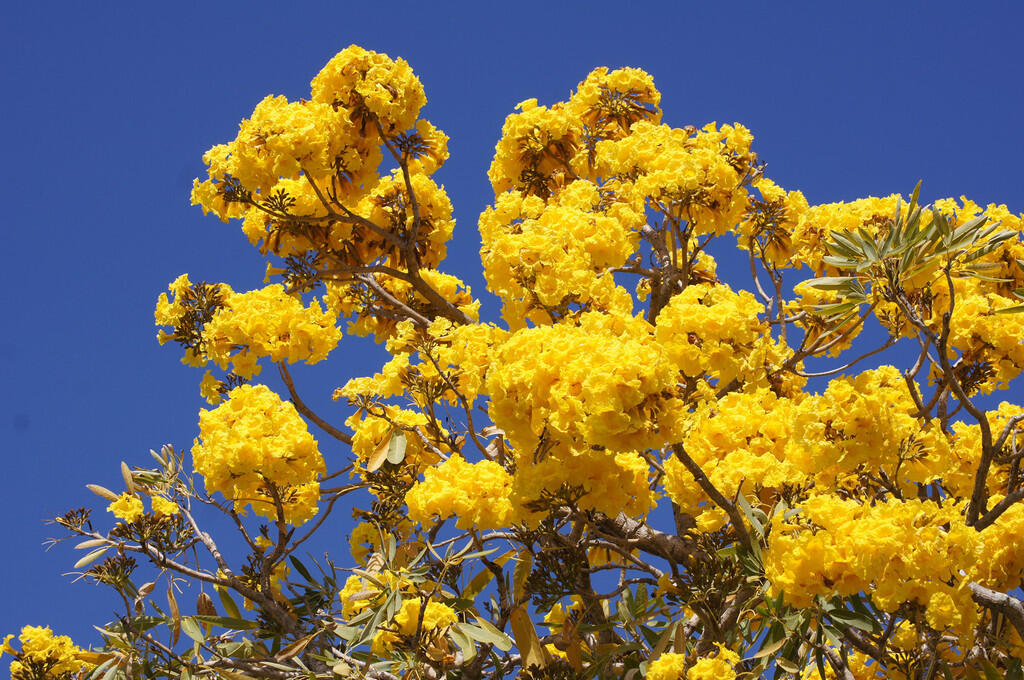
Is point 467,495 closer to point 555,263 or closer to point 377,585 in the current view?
point 377,585

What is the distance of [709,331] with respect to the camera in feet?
13.3

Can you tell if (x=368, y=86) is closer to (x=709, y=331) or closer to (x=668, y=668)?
(x=709, y=331)

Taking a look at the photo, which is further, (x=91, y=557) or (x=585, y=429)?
(x=91, y=557)

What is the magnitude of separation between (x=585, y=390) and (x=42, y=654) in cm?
553

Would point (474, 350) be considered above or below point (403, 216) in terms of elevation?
below

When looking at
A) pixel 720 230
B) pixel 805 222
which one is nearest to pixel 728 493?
pixel 720 230

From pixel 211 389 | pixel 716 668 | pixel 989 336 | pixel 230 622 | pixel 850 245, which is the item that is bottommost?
pixel 716 668

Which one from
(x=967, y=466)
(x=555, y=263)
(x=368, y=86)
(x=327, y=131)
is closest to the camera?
(x=555, y=263)

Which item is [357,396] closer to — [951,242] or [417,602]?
[417,602]

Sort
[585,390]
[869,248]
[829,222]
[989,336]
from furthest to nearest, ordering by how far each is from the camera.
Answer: [829,222]
[989,336]
[869,248]
[585,390]

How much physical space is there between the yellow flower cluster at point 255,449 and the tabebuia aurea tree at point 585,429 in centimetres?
2

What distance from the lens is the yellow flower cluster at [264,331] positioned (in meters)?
5.66

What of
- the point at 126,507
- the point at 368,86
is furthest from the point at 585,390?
the point at 368,86

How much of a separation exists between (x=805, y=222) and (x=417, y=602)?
3.70 meters
